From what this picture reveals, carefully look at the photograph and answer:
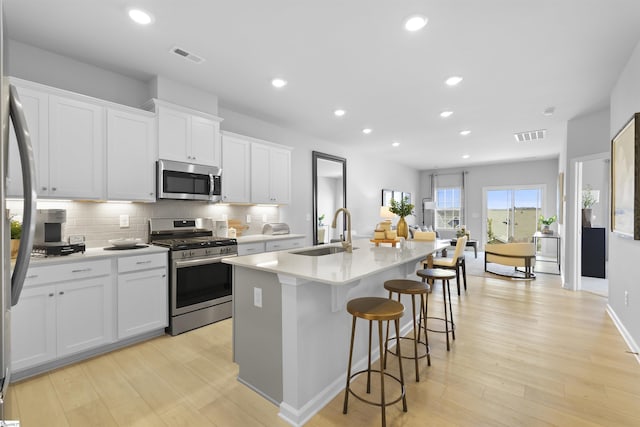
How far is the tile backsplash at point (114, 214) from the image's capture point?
3.02 meters

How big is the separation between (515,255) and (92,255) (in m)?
6.53

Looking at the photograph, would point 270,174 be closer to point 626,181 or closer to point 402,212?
point 402,212

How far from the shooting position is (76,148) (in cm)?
283

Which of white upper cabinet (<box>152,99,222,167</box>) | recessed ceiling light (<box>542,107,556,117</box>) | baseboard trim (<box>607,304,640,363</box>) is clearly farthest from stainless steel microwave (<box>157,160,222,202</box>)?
recessed ceiling light (<box>542,107,556,117</box>)

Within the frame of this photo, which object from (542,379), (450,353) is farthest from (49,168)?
(542,379)

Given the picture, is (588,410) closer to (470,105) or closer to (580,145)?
(470,105)

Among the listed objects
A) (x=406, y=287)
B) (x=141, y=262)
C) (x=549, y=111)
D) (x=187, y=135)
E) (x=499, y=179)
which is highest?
(x=549, y=111)

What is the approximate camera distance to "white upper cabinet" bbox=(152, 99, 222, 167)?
3.41 m

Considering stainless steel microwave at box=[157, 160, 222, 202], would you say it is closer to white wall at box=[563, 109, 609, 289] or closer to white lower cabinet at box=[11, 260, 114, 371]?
white lower cabinet at box=[11, 260, 114, 371]

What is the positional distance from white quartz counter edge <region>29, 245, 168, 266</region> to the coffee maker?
56mm

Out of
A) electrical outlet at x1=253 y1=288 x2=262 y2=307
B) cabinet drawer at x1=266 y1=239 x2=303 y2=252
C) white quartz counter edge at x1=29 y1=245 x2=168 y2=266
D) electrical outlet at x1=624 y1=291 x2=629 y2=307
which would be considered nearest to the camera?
electrical outlet at x1=253 y1=288 x2=262 y2=307

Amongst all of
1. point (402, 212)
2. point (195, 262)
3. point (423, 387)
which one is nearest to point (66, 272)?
point (195, 262)

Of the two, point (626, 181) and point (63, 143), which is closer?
point (63, 143)

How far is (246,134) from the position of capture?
4.72 m
